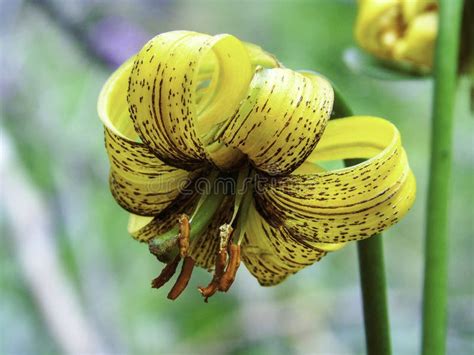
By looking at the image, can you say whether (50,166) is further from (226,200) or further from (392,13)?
(226,200)

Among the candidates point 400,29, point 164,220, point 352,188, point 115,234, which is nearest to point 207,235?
point 164,220

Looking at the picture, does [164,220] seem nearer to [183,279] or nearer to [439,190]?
[183,279]

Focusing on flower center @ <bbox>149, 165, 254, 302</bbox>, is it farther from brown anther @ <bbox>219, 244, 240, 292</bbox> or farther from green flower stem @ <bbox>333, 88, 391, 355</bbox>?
green flower stem @ <bbox>333, 88, 391, 355</bbox>

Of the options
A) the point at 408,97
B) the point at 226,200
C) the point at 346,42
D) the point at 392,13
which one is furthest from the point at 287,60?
the point at 226,200

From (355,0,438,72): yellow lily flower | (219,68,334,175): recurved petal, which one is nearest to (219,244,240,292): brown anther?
(219,68,334,175): recurved petal

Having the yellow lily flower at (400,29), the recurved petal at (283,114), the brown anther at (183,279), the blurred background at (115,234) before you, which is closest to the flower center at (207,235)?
the brown anther at (183,279)
